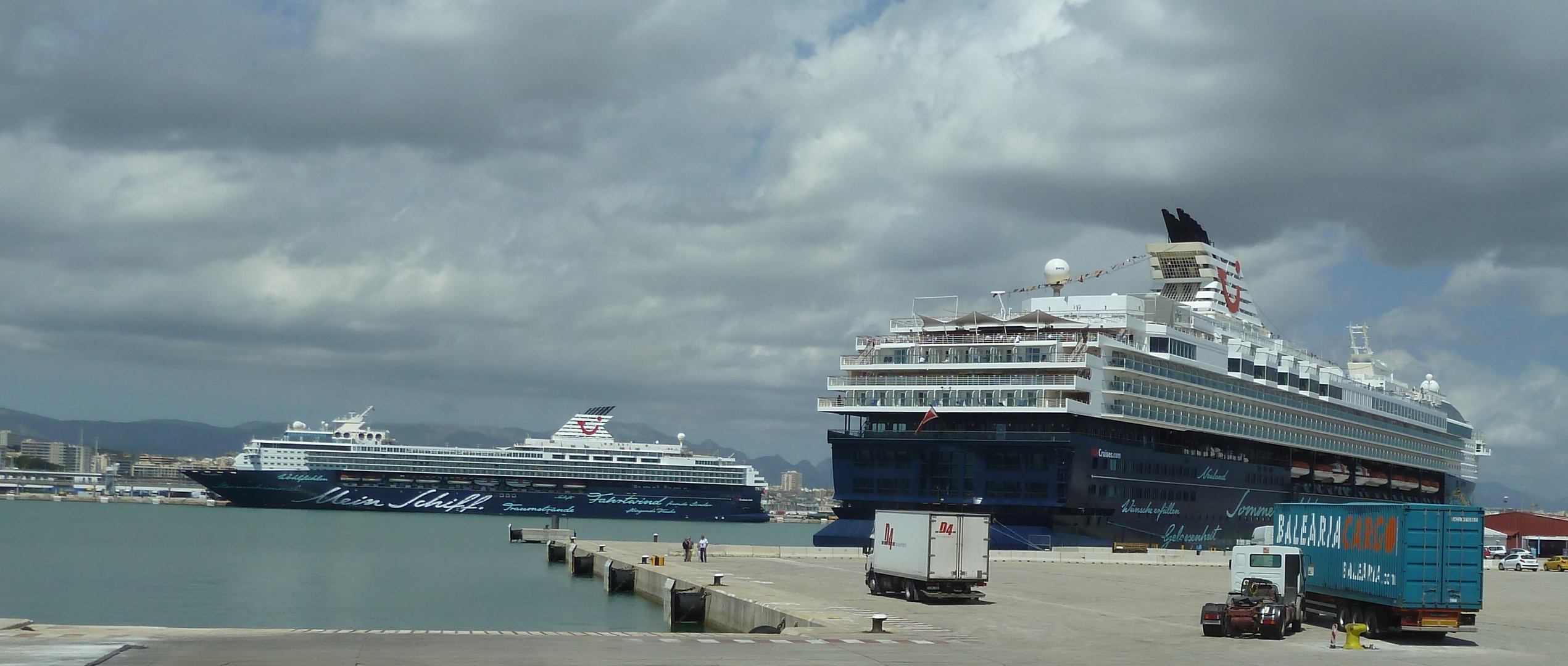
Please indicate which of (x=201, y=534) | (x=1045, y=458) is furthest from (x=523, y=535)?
(x=1045, y=458)

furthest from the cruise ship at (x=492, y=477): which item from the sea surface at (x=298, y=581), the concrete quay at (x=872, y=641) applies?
the concrete quay at (x=872, y=641)

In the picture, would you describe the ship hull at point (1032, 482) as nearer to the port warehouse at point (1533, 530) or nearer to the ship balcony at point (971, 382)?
the ship balcony at point (971, 382)

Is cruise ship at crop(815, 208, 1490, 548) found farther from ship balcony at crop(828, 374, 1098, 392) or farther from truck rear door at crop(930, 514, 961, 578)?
truck rear door at crop(930, 514, 961, 578)

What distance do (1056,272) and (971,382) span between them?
14.0m

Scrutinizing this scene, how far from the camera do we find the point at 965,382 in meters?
64.8

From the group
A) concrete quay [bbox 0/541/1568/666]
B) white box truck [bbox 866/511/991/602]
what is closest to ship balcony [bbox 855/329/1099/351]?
concrete quay [bbox 0/541/1568/666]

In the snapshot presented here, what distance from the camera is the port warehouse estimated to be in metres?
93.0

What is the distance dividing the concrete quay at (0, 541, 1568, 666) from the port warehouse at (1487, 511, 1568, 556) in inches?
2278

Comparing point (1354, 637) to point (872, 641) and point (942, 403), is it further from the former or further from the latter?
point (942, 403)

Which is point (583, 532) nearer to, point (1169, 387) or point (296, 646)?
point (1169, 387)

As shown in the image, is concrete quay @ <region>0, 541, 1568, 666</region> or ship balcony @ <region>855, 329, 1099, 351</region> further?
ship balcony @ <region>855, 329, 1099, 351</region>

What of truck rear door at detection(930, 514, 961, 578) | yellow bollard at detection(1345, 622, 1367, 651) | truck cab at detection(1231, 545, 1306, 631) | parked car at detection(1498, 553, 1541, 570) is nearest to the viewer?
yellow bollard at detection(1345, 622, 1367, 651)

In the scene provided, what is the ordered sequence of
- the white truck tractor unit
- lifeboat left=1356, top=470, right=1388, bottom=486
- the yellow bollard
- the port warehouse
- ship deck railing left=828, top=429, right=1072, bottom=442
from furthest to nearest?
lifeboat left=1356, top=470, right=1388, bottom=486 < the port warehouse < ship deck railing left=828, top=429, right=1072, bottom=442 < the white truck tractor unit < the yellow bollard

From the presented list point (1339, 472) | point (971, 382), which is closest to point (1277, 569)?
point (971, 382)
